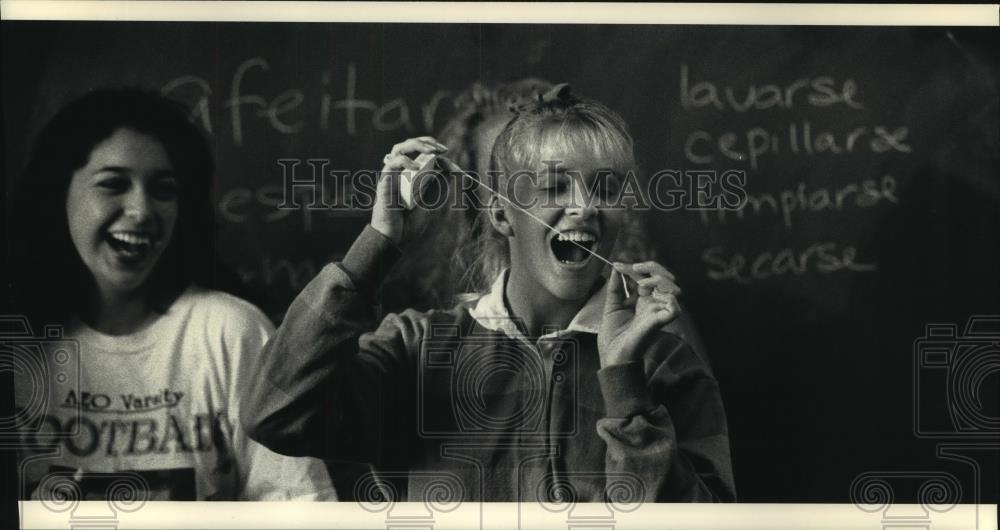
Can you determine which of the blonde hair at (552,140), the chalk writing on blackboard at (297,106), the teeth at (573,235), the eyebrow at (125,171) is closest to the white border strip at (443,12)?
the chalk writing on blackboard at (297,106)

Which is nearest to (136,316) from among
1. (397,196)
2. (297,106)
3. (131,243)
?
(131,243)

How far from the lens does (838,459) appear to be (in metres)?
5.86

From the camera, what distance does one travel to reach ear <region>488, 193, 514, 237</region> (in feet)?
19.0

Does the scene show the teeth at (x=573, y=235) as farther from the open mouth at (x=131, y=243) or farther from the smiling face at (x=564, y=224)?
the open mouth at (x=131, y=243)

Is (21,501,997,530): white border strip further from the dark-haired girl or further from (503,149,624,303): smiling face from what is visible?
(503,149,624,303): smiling face

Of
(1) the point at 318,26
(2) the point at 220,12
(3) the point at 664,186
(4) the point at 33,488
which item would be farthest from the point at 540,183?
(4) the point at 33,488

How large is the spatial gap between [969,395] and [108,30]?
4638 mm

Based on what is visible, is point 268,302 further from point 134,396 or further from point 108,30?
point 108,30

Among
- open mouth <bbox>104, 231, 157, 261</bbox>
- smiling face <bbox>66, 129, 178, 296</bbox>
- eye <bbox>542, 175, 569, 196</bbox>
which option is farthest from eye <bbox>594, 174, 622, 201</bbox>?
open mouth <bbox>104, 231, 157, 261</bbox>

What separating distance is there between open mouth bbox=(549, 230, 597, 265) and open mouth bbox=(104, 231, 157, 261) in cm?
198

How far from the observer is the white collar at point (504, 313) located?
5777 mm

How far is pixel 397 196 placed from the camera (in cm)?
579

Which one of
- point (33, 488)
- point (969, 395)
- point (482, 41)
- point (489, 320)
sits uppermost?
point (482, 41)

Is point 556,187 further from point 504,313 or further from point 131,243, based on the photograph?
point 131,243
